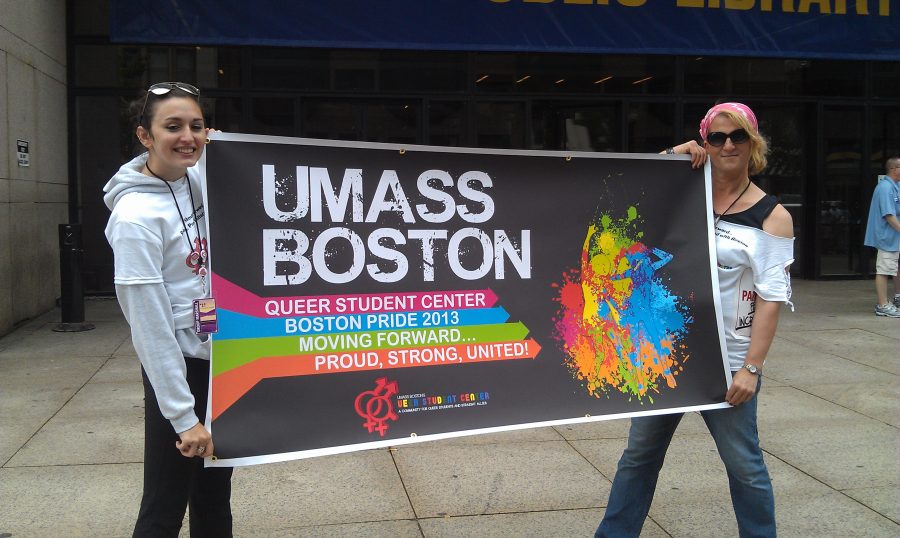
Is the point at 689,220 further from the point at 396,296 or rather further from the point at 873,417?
the point at 873,417

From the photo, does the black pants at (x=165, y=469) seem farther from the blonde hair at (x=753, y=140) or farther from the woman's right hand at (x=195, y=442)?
the blonde hair at (x=753, y=140)

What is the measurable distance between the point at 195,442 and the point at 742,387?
201cm

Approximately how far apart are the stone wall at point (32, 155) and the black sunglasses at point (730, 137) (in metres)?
7.67

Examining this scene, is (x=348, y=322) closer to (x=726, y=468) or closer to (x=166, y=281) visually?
(x=166, y=281)

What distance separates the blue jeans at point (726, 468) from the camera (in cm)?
315

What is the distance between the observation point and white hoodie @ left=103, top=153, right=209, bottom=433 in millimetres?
2508

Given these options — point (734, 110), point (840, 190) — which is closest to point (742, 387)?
point (734, 110)

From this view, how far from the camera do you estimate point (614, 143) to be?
1238 centimetres

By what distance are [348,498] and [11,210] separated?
250 inches

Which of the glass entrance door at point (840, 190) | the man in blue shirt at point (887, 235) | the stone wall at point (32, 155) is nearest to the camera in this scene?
the stone wall at point (32, 155)

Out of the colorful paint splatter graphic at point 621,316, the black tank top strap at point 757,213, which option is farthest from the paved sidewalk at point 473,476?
the black tank top strap at point 757,213

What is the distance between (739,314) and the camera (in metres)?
3.32

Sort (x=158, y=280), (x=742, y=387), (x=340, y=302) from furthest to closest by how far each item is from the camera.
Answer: (x=742, y=387) < (x=340, y=302) < (x=158, y=280)

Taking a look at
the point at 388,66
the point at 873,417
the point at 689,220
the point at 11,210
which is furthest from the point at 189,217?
the point at 388,66
